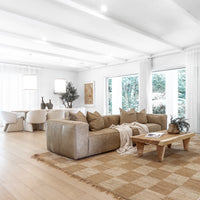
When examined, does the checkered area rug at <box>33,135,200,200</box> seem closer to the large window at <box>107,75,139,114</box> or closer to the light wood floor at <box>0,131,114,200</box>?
the light wood floor at <box>0,131,114,200</box>

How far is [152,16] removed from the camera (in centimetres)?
361

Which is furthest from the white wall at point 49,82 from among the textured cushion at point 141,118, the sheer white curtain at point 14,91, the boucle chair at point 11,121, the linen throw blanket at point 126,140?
the linen throw blanket at point 126,140

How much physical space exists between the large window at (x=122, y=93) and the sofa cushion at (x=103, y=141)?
4.19m

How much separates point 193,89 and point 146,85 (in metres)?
1.52

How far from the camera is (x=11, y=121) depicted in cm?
600

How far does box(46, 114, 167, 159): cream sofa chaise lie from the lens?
308 cm

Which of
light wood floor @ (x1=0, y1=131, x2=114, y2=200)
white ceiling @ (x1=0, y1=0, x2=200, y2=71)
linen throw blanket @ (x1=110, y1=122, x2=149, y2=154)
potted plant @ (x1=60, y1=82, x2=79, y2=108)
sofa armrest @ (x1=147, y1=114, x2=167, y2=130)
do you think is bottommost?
light wood floor @ (x1=0, y1=131, x2=114, y2=200)

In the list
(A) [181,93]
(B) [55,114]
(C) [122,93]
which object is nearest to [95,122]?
(B) [55,114]

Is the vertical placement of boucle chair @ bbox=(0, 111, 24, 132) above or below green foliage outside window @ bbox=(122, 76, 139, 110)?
below

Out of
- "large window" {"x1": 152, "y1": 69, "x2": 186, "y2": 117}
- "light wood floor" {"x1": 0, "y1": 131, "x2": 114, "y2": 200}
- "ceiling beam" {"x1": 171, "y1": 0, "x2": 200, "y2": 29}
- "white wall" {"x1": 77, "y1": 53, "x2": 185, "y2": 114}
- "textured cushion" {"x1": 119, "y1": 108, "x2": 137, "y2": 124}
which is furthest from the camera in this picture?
"large window" {"x1": 152, "y1": 69, "x2": 186, "y2": 117}

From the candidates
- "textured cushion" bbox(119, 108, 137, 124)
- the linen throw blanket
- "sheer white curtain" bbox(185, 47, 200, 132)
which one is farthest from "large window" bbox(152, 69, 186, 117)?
the linen throw blanket

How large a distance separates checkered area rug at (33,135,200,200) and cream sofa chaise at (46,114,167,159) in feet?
0.38

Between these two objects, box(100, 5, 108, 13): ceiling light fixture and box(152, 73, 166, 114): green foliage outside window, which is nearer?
box(100, 5, 108, 13): ceiling light fixture

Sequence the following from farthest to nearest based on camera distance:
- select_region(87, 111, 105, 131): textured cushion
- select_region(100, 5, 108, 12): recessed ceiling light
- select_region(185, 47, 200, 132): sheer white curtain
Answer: select_region(185, 47, 200, 132): sheer white curtain < select_region(87, 111, 105, 131): textured cushion < select_region(100, 5, 108, 12): recessed ceiling light
